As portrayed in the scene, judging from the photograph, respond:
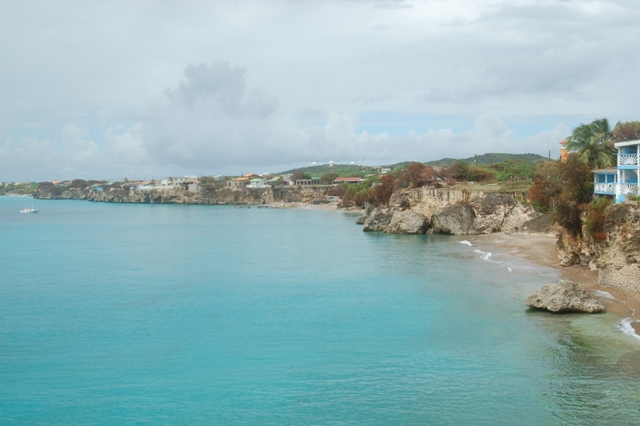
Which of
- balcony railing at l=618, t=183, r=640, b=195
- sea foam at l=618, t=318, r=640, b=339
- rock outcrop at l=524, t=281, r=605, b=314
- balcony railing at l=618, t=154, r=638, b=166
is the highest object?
balcony railing at l=618, t=154, r=638, b=166

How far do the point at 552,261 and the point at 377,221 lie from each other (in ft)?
120

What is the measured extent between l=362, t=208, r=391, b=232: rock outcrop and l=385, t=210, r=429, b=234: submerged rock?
2.55 m

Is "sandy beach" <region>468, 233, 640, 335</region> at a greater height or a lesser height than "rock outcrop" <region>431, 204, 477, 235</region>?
lesser

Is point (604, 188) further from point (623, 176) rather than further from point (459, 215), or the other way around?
point (459, 215)

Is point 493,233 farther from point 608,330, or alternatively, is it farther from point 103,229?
point 103,229

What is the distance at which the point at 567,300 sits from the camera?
28781 mm

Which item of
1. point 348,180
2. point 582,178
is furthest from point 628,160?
point 348,180

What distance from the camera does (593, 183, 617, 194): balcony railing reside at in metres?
39.4

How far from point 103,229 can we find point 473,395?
83521 mm

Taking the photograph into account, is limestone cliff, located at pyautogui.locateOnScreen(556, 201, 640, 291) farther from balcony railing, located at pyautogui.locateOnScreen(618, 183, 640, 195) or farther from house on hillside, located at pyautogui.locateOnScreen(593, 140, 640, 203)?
house on hillside, located at pyautogui.locateOnScreen(593, 140, 640, 203)

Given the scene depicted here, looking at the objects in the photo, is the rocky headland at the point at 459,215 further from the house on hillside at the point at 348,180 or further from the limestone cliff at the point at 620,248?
the house on hillside at the point at 348,180

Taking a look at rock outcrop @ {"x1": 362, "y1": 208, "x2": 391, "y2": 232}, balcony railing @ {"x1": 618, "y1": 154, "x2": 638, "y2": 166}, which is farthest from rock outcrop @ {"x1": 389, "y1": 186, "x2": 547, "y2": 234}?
balcony railing @ {"x1": 618, "y1": 154, "x2": 638, "y2": 166}

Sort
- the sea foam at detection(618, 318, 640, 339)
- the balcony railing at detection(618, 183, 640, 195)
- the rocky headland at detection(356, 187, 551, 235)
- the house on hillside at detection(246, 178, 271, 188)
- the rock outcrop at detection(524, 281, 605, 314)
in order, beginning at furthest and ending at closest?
the house on hillside at detection(246, 178, 271, 188), the rocky headland at detection(356, 187, 551, 235), the balcony railing at detection(618, 183, 640, 195), the rock outcrop at detection(524, 281, 605, 314), the sea foam at detection(618, 318, 640, 339)

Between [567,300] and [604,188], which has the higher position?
[604,188]
